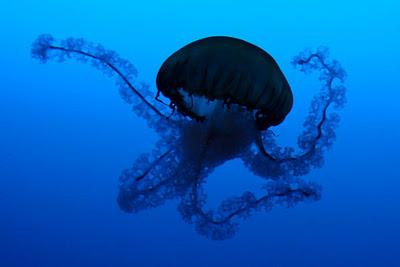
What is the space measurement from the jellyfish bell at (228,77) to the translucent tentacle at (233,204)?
0.63 m

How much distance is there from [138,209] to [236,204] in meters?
0.84

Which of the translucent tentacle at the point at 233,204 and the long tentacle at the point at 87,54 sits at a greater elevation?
the long tentacle at the point at 87,54

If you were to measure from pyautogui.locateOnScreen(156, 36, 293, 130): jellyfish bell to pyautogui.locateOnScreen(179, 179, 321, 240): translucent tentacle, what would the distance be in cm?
63

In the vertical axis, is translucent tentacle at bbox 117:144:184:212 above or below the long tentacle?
below

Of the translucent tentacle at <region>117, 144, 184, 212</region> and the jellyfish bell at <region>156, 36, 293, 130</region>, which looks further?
the translucent tentacle at <region>117, 144, 184, 212</region>

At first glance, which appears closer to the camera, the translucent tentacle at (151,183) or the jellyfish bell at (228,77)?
the jellyfish bell at (228,77)

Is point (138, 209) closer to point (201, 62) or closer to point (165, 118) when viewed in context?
point (165, 118)

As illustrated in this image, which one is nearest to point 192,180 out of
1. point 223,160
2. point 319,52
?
point 223,160

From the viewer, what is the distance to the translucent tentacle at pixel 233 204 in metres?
4.72

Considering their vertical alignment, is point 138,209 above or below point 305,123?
below

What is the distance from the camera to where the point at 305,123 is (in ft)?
16.0

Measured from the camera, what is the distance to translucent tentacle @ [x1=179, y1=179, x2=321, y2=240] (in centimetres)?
472

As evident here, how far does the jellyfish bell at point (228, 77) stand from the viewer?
13.3 feet

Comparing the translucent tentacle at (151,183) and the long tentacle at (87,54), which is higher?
the long tentacle at (87,54)
